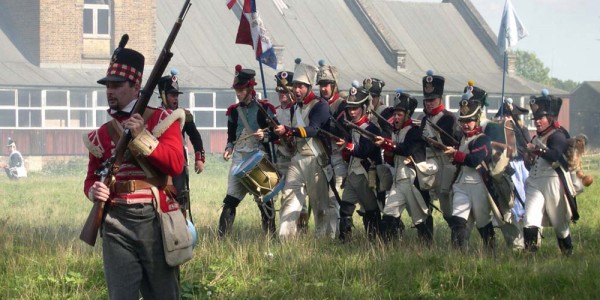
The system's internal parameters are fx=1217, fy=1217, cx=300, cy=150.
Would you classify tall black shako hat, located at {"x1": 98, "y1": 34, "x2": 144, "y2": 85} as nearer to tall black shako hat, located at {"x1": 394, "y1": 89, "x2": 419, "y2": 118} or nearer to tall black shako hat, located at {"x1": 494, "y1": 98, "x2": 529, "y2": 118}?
tall black shako hat, located at {"x1": 394, "y1": 89, "x2": 419, "y2": 118}

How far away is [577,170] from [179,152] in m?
6.51

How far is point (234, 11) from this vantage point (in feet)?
181

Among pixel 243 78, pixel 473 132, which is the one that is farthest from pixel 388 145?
pixel 243 78

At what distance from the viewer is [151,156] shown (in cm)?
763

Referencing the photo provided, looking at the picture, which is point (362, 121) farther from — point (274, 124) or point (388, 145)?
point (274, 124)

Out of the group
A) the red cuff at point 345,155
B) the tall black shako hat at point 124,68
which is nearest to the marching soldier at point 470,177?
the red cuff at point 345,155

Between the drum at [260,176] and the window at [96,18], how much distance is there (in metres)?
36.2

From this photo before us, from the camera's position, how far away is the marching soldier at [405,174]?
1343cm

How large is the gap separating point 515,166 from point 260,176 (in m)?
2.97

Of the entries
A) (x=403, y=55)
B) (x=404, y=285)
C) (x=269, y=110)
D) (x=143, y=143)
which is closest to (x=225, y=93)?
(x=403, y=55)

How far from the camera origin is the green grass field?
10578mm

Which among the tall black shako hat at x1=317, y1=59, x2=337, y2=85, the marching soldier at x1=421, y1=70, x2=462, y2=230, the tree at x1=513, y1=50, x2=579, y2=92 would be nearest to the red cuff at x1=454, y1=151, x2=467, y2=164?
the marching soldier at x1=421, y1=70, x2=462, y2=230

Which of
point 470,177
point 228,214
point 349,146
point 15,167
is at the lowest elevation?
point 15,167

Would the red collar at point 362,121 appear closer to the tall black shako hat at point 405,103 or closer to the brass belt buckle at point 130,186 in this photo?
the tall black shako hat at point 405,103
